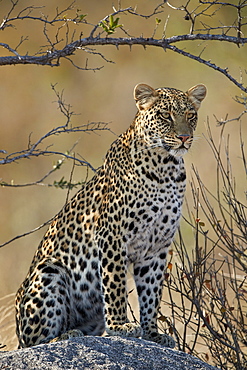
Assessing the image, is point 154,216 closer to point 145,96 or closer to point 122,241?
point 122,241

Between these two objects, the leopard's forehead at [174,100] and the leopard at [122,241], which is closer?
the leopard at [122,241]

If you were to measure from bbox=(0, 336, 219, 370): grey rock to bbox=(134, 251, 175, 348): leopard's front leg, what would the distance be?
112cm

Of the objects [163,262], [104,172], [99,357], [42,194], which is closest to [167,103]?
[104,172]

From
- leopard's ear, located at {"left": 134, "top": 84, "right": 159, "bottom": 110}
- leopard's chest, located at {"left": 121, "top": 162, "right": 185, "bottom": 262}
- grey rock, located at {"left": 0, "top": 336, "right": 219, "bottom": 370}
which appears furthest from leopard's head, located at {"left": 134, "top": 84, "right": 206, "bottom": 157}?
grey rock, located at {"left": 0, "top": 336, "right": 219, "bottom": 370}

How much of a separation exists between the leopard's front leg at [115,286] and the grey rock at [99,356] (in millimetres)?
810

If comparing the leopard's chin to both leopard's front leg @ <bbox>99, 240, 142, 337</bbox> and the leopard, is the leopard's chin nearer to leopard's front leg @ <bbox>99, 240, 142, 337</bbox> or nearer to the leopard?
the leopard

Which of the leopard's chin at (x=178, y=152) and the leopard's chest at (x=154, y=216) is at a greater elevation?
the leopard's chin at (x=178, y=152)

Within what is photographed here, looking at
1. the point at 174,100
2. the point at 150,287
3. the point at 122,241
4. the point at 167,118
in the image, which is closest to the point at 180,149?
the point at 167,118

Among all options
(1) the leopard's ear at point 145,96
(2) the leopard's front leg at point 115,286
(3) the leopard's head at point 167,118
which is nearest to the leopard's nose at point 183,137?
(3) the leopard's head at point 167,118

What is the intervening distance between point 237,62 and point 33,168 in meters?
7.21

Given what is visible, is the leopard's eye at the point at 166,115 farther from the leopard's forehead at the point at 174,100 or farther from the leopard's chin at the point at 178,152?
the leopard's chin at the point at 178,152

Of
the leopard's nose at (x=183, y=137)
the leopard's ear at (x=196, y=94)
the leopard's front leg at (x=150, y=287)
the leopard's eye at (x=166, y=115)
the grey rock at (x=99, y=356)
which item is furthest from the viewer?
the leopard's ear at (x=196, y=94)

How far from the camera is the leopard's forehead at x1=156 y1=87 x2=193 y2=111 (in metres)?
7.12

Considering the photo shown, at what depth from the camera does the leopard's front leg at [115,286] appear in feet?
22.8
